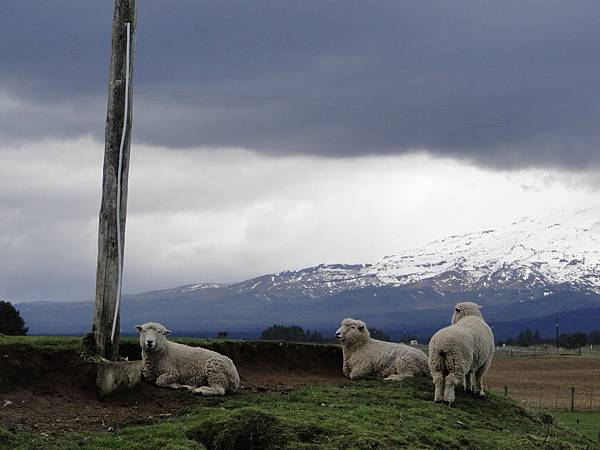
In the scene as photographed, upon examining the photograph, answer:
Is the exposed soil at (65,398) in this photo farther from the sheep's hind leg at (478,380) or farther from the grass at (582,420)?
the grass at (582,420)

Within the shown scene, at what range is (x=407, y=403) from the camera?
788 inches

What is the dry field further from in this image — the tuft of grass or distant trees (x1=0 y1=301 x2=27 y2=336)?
the tuft of grass

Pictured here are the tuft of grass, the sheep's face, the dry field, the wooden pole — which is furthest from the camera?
the dry field

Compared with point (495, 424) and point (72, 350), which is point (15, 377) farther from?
point (495, 424)

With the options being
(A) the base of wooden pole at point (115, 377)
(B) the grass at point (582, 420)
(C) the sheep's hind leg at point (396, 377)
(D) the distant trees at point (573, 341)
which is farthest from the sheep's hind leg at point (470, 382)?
(D) the distant trees at point (573, 341)

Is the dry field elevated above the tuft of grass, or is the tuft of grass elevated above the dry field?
the tuft of grass

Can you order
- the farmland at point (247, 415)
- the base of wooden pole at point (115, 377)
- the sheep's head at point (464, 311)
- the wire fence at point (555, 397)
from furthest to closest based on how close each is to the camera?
the wire fence at point (555, 397) → the sheep's head at point (464, 311) → the base of wooden pole at point (115, 377) → the farmland at point (247, 415)

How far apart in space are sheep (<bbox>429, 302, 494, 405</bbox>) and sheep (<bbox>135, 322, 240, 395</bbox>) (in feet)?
14.9

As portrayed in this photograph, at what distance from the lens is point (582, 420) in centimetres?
4034

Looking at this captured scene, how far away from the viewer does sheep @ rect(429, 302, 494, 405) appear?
830 inches

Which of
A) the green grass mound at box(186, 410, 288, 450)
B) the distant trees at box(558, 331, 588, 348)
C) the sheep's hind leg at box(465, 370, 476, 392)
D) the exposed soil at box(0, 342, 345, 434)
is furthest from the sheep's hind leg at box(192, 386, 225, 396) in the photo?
the distant trees at box(558, 331, 588, 348)

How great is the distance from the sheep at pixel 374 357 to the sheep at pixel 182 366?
590 cm

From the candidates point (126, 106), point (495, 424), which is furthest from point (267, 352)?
point (126, 106)

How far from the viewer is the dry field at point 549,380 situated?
54.3 meters
